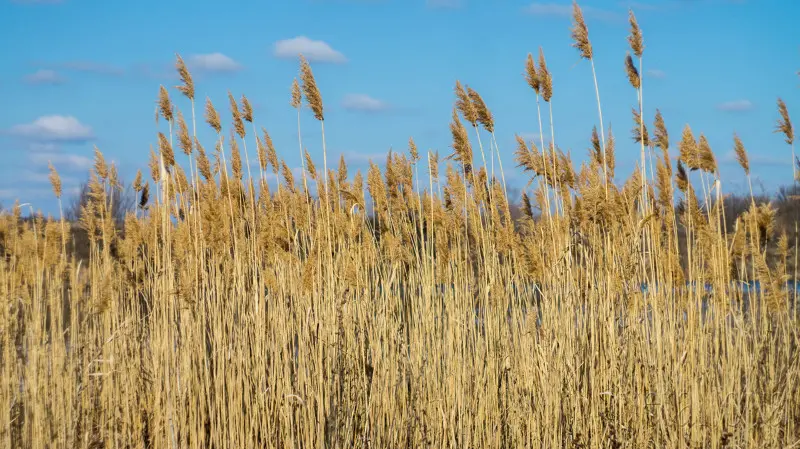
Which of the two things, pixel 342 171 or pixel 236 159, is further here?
pixel 342 171

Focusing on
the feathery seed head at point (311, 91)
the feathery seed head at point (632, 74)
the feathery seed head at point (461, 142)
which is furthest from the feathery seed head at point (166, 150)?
the feathery seed head at point (632, 74)

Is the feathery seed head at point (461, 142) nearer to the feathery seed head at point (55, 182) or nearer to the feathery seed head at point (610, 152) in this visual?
the feathery seed head at point (610, 152)

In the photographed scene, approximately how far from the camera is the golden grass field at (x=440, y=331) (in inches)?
130

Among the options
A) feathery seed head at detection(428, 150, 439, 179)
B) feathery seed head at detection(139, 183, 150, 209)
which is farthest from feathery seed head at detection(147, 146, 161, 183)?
feathery seed head at detection(428, 150, 439, 179)

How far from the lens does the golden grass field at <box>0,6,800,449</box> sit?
3309 mm

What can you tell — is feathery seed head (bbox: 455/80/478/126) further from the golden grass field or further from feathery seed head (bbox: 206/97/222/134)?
feathery seed head (bbox: 206/97/222/134)

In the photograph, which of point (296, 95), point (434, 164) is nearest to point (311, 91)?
point (296, 95)

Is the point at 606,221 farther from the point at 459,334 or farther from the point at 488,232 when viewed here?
the point at 459,334

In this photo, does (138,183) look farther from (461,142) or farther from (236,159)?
(461,142)

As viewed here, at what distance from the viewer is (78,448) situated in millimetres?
3918

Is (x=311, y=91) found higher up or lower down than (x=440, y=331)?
higher up

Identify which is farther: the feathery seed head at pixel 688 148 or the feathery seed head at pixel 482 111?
the feathery seed head at pixel 688 148

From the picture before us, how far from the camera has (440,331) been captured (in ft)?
12.3

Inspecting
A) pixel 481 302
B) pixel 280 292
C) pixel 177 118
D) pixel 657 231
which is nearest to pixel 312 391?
pixel 280 292
